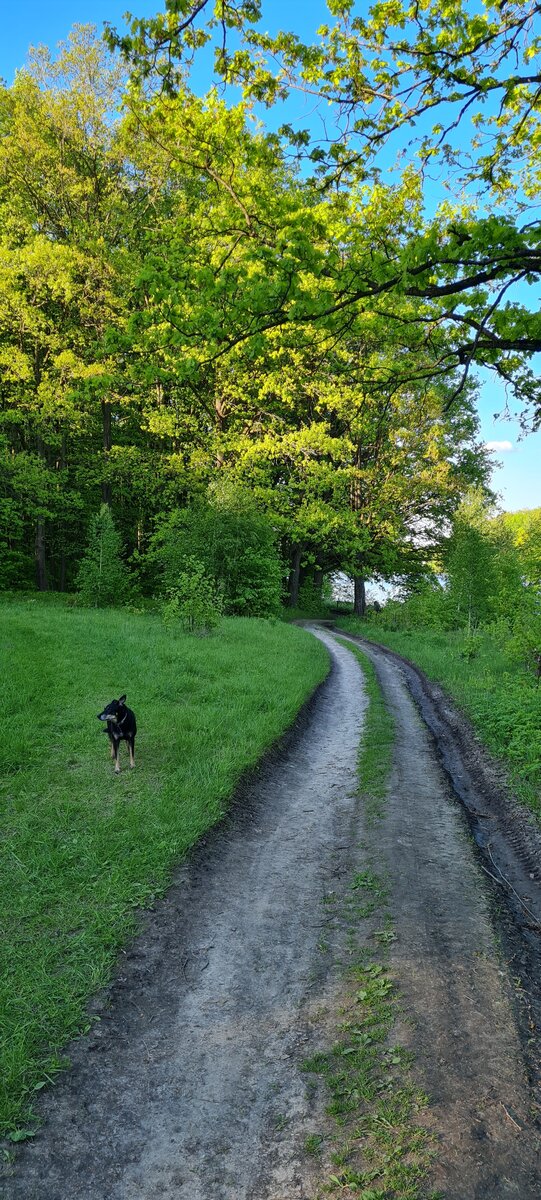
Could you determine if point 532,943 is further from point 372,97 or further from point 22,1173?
point 372,97

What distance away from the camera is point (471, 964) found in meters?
4.63

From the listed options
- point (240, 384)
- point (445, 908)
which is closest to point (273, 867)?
point (445, 908)

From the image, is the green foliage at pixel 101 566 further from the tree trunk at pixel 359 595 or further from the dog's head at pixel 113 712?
the tree trunk at pixel 359 595

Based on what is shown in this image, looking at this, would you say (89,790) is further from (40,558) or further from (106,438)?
(106,438)

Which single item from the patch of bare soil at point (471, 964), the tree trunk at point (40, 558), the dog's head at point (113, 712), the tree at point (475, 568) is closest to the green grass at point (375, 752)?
the patch of bare soil at point (471, 964)

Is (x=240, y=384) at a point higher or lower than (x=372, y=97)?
higher

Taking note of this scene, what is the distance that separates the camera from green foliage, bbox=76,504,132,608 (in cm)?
2303

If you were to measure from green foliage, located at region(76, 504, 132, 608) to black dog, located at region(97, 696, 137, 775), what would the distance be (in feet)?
52.5

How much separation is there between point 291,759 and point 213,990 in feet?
17.5

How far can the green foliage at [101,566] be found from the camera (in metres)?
23.0

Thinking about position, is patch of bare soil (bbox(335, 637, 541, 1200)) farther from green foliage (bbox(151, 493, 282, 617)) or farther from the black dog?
green foliage (bbox(151, 493, 282, 617))

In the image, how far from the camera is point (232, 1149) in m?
3.21

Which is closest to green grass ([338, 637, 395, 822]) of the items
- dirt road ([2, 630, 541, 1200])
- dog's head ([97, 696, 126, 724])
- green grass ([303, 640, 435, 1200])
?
dirt road ([2, 630, 541, 1200])

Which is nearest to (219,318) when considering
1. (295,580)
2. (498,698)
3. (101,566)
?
(498,698)
